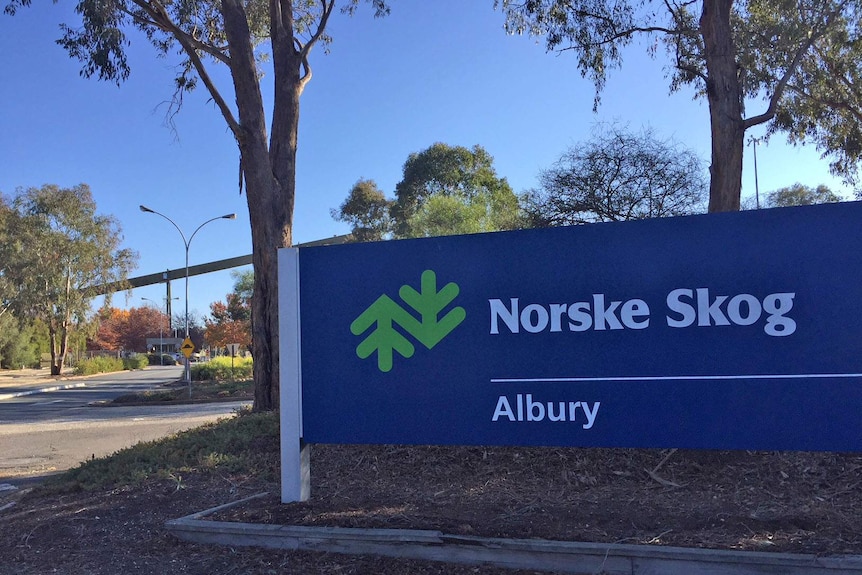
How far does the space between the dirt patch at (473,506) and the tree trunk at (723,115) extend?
3.80 m

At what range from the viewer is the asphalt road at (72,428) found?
1197 cm

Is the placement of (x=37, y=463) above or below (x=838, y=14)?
below

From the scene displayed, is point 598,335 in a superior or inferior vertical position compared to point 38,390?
superior

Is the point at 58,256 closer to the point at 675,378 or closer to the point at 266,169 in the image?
the point at 266,169

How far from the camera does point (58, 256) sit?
43438mm

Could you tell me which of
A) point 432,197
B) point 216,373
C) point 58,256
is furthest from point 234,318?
point 432,197

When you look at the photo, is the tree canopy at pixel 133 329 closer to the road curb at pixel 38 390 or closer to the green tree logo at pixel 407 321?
the road curb at pixel 38 390

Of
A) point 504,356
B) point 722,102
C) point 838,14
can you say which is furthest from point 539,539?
point 838,14

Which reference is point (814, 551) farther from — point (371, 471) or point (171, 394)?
point (171, 394)

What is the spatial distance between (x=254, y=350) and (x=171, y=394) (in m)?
17.8

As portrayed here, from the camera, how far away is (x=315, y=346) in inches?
223

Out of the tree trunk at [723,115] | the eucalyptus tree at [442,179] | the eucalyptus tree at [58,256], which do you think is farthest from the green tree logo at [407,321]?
the eucalyptus tree at [58,256]

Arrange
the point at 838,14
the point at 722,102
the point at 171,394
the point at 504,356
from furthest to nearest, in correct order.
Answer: the point at 171,394, the point at 838,14, the point at 722,102, the point at 504,356

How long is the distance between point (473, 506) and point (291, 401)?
175 centimetres
